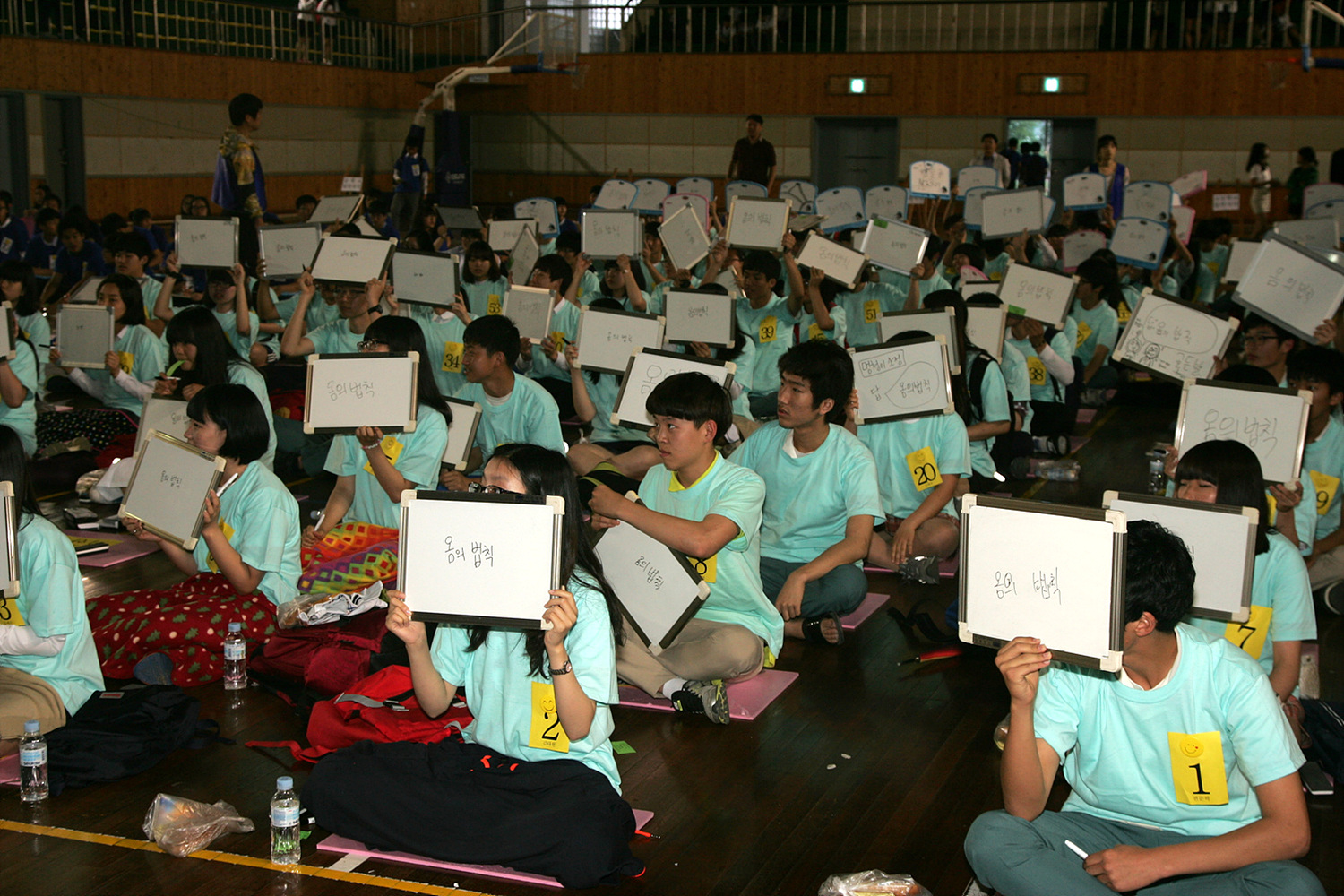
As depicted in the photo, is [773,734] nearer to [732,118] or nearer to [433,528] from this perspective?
[433,528]

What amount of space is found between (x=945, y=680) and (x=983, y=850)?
2.00 meters

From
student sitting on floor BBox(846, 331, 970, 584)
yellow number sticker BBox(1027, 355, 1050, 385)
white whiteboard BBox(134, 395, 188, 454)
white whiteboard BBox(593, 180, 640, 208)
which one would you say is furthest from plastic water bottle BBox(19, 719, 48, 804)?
white whiteboard BBox(593, 180, 640, 208)

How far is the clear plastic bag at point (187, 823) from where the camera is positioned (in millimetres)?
3596

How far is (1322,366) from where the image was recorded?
533cm

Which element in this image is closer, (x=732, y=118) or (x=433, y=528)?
(x=433, y=528)

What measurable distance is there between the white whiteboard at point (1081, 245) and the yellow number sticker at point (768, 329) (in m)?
4.26

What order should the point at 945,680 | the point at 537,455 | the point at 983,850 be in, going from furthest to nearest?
the point at 945,680 → the point at 537,455 → the point at 983,850

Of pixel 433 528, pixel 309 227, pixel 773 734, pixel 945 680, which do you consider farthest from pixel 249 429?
pixel 309 227

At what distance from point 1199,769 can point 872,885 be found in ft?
2.98

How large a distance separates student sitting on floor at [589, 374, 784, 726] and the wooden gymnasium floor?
0.16 meters

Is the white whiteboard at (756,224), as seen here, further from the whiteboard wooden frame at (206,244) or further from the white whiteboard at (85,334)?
the white whiteboard at (85,334)

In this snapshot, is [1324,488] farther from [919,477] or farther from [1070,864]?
[1070,864]

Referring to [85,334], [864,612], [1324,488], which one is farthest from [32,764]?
[1324,488]

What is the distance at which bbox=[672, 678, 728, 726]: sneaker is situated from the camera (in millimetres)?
4531
